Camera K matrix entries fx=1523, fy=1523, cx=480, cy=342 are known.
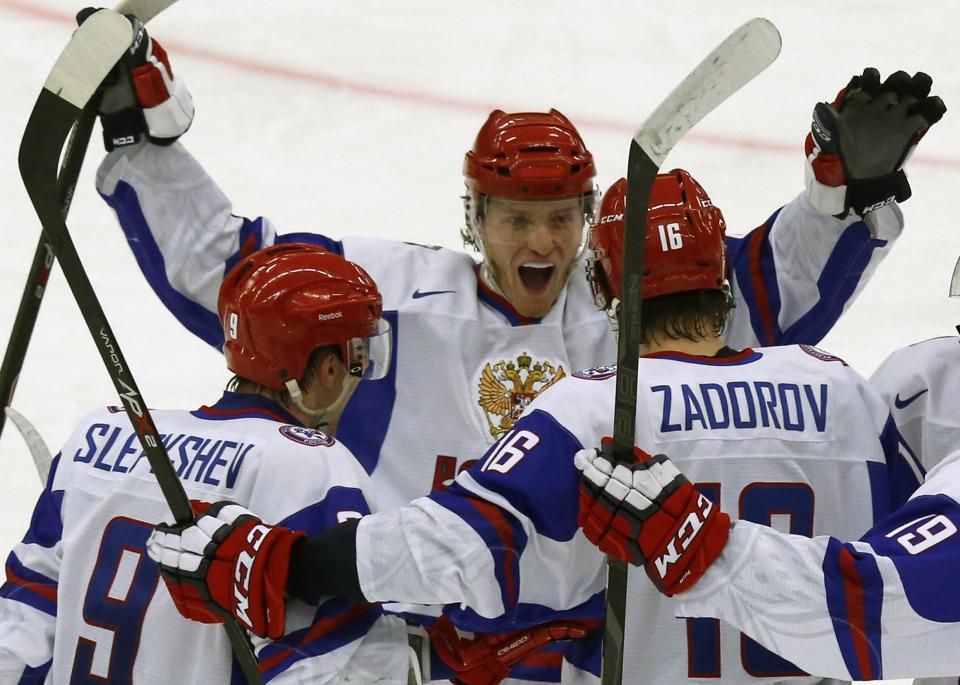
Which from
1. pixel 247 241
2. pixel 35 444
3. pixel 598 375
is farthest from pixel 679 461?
pixel 35 444

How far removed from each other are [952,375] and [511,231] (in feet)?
4.04

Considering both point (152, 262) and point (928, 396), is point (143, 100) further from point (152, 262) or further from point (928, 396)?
point (928, 396)

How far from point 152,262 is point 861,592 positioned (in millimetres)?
2134

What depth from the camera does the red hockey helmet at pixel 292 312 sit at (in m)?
2.65

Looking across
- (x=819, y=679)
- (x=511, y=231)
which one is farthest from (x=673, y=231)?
(x=511, y=231)

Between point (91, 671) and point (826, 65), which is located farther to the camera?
point (826, 65)

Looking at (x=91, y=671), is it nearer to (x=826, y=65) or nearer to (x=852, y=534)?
(x=852, y=534)

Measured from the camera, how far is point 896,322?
5.76 m

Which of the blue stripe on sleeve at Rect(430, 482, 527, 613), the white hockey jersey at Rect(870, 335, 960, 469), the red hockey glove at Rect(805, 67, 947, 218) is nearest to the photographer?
the blue stripe on sleeve at Rect(430, 482, 527, 613)

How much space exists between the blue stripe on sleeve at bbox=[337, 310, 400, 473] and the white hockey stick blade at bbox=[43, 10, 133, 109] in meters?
1.19

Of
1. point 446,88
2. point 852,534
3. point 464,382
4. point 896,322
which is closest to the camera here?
point 852,534

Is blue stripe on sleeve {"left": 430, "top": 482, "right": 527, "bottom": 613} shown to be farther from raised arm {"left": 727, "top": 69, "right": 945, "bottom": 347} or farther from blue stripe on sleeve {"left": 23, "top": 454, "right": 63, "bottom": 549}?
raised arm {"left": 727, "top": 69, "right": 945, "bottom": 347}

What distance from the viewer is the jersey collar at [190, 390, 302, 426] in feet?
8.55

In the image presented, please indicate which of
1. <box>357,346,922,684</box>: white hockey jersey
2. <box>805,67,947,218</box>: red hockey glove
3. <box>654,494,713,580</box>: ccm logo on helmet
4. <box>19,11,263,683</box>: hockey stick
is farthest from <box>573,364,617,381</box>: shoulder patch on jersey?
<box>805,67,947,218</box>: red hockey glove
